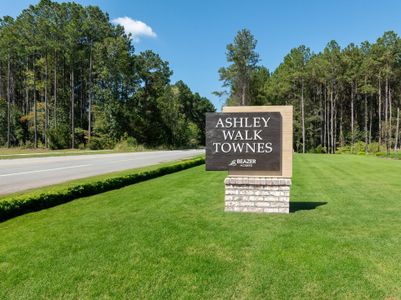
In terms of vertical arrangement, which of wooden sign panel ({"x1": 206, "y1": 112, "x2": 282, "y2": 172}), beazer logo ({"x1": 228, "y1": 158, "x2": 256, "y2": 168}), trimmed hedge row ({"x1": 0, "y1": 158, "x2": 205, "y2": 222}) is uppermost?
wooden sign panel ({"x1": 206, "y1": 112, "x2": 282, "y2": 172})

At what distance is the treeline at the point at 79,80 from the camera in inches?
1816

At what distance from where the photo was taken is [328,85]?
58.1 metres

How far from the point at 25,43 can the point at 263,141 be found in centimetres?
4943

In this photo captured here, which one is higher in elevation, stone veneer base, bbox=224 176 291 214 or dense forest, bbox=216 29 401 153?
dense forest, bbox=216 29 401 153

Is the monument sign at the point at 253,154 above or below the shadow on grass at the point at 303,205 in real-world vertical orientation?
above

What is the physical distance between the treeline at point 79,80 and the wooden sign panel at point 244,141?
129 ft

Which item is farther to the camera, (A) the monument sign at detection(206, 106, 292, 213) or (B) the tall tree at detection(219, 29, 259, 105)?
(B) the tall tree at detection(219, 29, 259, 105)

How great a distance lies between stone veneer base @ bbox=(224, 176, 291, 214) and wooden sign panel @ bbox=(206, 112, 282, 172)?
307mm

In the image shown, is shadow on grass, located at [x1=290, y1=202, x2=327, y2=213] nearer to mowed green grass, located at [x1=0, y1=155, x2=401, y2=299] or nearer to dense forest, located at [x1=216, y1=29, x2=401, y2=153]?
mowed green grass, located at [x1=0, y1=155, x2=401, y2=299]

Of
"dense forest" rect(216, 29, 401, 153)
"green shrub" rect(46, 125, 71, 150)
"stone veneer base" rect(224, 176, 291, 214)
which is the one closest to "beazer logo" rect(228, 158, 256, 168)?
"stone veneer base" rect(224, 176, 291, 214)

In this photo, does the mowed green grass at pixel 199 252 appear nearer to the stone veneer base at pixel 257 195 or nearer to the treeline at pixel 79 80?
the stone veneer base at pixel 257 195

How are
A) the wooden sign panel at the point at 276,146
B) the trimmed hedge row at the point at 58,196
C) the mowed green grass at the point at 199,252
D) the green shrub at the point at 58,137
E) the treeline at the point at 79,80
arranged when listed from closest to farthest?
the mowed green grass at the point at 199,252 → the trimmed hedge row at the point at 58,196 → the wooden sign panel at the point at 276,146 → the green shrub at the point at 58,137 → the treeline at the point at 79,80

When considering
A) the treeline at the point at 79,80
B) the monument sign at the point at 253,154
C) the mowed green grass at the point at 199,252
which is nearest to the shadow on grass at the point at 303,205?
the mowed green grass at the point at 199,252

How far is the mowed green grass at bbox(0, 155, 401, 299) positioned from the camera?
3732 mm
